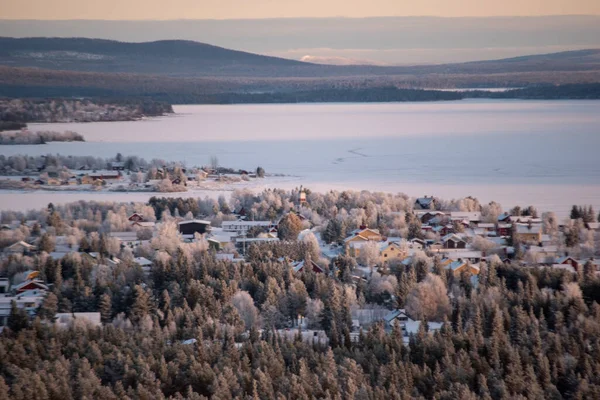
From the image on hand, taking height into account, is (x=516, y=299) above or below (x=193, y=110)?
above

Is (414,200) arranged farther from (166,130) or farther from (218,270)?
(166,130)

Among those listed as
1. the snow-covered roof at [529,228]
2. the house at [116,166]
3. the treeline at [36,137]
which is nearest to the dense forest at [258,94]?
the treeline at [36,137]

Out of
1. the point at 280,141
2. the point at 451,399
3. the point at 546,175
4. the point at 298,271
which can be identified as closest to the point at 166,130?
the point at 280,141

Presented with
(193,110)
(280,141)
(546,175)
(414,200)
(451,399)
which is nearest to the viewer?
(451,399)

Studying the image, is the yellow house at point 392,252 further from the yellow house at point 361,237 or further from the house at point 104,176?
the house at point 104,176

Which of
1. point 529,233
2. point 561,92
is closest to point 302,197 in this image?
point 529,233

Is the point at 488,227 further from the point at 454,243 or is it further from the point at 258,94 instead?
the point at 258,94
